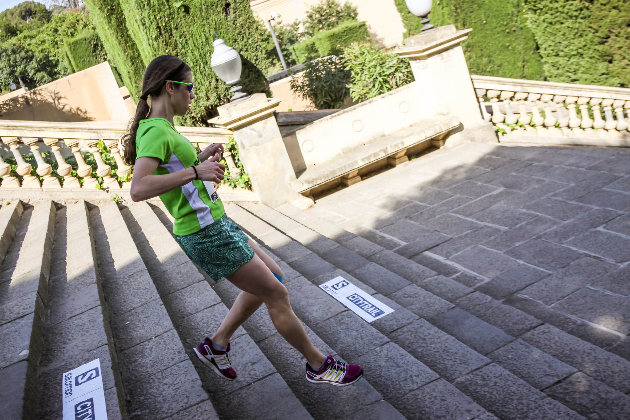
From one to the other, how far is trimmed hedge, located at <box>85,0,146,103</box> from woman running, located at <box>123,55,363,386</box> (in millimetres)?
7058

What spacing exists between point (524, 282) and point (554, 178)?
7.57ft

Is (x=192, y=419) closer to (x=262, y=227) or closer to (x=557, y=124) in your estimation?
(x=262, y=227)

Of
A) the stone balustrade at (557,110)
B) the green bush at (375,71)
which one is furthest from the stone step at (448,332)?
the green bush at (375,71)

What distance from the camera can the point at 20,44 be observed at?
2736cm

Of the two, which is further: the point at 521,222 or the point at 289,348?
the point at 521,222

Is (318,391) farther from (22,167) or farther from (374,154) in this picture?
(22,167)

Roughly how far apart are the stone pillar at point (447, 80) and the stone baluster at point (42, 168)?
4900mm

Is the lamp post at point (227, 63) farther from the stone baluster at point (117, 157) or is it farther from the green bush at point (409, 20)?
the green bush at point (409, 20)

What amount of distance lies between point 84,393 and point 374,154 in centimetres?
517

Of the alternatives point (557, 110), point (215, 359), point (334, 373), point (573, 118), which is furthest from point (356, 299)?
point (557, 110)

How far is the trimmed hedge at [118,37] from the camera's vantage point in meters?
9.09

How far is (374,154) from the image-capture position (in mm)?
7031

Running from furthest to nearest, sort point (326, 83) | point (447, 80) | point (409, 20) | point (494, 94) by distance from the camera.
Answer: point (409, 20) → point (326, 83) → point (494, 94) → point (447, 80)

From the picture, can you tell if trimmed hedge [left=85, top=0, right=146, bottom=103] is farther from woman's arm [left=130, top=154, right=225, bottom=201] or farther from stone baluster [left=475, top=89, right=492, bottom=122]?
woman's arm [left=130, top=154, right=225, bottom=201]
